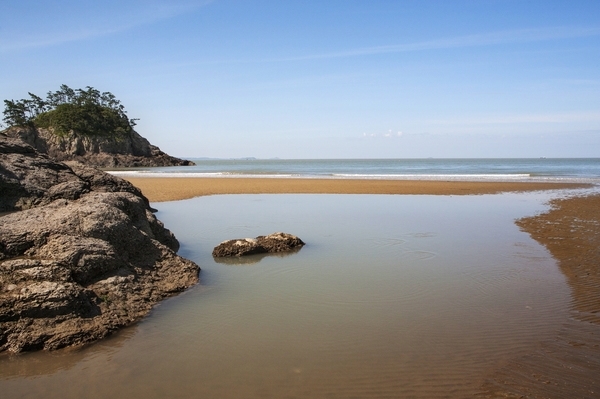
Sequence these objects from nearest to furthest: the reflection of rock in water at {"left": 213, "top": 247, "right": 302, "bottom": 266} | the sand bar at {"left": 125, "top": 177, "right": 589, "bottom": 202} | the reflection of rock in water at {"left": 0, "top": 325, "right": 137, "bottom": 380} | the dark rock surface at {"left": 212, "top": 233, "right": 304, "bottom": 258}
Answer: the reflection of rock in water at {"left": 0, "top": 325, "right": 137, "bottom": 380} → the reflection of rock in water at {"left": 213, "top": 247, "right": 302, "bottom": 266} → the dark rock surface at {"left": 212, "top": 233, "right": 304, "bottom": 258} → the sand bar at {"left": 125, "top": 177, "right": 589, "bottom": 202}

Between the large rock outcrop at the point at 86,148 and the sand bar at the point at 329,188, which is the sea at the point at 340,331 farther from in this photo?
the large rock outcrop at the point at 86,148

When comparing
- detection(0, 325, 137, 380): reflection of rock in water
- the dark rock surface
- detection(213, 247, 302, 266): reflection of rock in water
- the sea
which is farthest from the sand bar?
detection(0, 325, 137, 380): reflection of rock in water

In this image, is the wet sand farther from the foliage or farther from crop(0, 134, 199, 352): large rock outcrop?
the foliage

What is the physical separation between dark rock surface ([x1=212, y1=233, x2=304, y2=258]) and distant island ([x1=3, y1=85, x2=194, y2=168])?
87163mm

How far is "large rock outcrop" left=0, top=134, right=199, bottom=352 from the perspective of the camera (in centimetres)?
499

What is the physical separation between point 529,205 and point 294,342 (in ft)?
52.0

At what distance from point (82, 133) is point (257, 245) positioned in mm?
96668

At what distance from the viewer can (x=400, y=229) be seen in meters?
11.8

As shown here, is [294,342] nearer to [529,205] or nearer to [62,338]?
[62,338]

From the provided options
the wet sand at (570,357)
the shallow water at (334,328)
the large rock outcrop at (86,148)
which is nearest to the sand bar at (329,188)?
the shallow water at (334,328)

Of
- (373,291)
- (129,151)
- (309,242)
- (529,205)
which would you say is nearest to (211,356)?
(373,291)

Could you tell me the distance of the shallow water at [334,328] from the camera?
411 cm

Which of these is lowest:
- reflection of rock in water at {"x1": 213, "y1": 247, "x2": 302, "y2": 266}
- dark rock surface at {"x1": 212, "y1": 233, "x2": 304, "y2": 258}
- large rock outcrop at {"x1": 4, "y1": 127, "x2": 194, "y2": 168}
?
reflection of rock in water at {"x1": 213, "y1": 247, "x2": 302, "y2": 266}

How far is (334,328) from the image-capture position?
531cm
